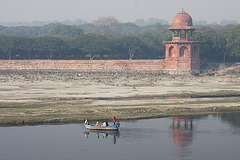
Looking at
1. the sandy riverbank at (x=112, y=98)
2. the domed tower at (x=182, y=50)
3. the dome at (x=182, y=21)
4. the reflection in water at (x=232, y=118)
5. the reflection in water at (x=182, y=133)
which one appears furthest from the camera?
the dome at (x=182, y=21)

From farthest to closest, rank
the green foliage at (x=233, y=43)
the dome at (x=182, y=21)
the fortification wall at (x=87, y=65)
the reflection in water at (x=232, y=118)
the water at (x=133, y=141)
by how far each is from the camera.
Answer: the fortification wall at (x=87, y=65), the green foliage at (x=233, y=43), the dome at (x=182, y=21), the reflection in water at (x=232, y=118), the water at (x=133, y=141)

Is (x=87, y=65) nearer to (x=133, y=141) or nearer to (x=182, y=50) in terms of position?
(x=182, y=50)

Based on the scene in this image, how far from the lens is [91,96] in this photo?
70.9m

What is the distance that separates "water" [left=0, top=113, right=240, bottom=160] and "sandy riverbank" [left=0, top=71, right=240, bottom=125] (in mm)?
3867

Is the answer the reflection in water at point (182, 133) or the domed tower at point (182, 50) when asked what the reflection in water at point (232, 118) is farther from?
the domed tower at point (182, 50)

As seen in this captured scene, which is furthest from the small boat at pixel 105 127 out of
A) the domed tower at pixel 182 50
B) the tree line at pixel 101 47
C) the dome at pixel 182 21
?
the tree line at pixel 101 47

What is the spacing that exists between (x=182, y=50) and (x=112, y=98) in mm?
50533

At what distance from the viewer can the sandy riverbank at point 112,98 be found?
2162 inches

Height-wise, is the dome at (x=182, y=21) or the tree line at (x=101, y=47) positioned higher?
the dome at (x=182, y=21)

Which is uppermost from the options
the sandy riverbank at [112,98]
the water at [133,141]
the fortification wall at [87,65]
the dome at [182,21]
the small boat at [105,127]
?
the dome at [182,21]

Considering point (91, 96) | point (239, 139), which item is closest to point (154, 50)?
point (91, 96)

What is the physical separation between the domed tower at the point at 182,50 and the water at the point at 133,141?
197 feet

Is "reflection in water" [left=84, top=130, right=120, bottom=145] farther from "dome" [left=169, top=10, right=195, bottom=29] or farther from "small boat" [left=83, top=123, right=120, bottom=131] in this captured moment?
"dome" [left=169, top=10, right=195, bottom=29]

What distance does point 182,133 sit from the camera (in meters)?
48.0
